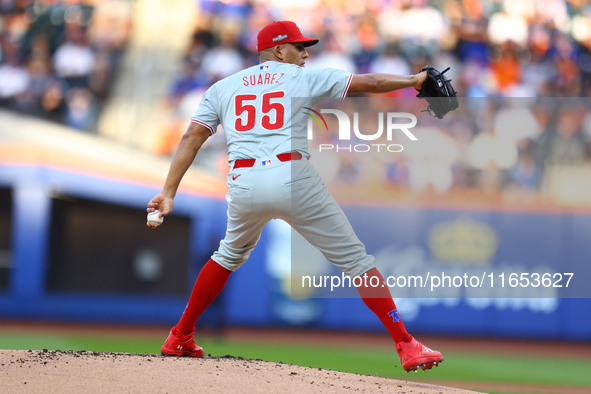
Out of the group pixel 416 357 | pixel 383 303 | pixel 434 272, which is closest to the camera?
pixel 416 357

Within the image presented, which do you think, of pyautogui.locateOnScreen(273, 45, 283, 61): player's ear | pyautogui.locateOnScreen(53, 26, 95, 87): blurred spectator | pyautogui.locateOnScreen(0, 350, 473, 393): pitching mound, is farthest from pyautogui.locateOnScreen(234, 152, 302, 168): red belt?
pyautogui.locateOnScreen(53, 26, 95, 87): blurred spectator

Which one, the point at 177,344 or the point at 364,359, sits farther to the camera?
the point at 364,359

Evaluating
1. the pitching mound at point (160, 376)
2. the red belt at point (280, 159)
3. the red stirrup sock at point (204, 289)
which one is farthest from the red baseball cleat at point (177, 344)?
the red belt at point (280, 159)

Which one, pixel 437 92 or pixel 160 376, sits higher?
pixel 437 92

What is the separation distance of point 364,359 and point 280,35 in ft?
13.0

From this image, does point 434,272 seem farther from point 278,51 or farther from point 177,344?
point 278,51

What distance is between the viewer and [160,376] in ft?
8.86

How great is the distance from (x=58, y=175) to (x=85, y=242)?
95 cm

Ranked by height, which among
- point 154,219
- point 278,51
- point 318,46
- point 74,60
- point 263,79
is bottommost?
point 154,219

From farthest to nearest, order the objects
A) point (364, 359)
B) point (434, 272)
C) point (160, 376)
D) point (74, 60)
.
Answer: point (74, 60), point (434, 272), point (364, 359), point (160, 376)

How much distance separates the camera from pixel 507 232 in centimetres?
770

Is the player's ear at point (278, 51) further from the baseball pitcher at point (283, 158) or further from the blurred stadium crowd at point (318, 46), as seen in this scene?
the blurred stadium crowd at point (318, 46)

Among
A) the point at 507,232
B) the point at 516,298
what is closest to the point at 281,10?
the point at 507,232

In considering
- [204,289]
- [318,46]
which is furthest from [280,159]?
[318,46]
